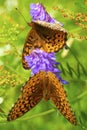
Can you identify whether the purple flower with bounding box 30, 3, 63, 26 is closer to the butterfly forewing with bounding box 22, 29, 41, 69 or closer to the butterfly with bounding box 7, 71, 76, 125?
the butterfly forewing with bounding box 22, 29, 41, 69

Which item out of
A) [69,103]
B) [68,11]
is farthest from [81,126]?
[68,11]

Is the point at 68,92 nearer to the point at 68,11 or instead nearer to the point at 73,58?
the point at 73,58

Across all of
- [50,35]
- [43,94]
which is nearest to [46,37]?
[50,35]

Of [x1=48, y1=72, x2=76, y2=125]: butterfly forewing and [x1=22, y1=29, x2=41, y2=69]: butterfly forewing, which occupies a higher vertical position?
[x1=22, y1=29, x2=41, y2=69]: butterfly forewing

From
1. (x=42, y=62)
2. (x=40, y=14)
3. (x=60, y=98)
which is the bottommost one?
(x=60, y=98)

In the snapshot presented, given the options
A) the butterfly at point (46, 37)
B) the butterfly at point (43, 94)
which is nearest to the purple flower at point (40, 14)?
the butterfly at point (46, 37)

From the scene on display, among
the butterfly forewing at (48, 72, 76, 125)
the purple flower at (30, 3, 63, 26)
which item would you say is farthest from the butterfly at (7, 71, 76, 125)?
the purple flower at (30, 3, 63, 26)

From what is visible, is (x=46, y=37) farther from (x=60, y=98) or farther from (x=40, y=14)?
(x=60, y=98)
